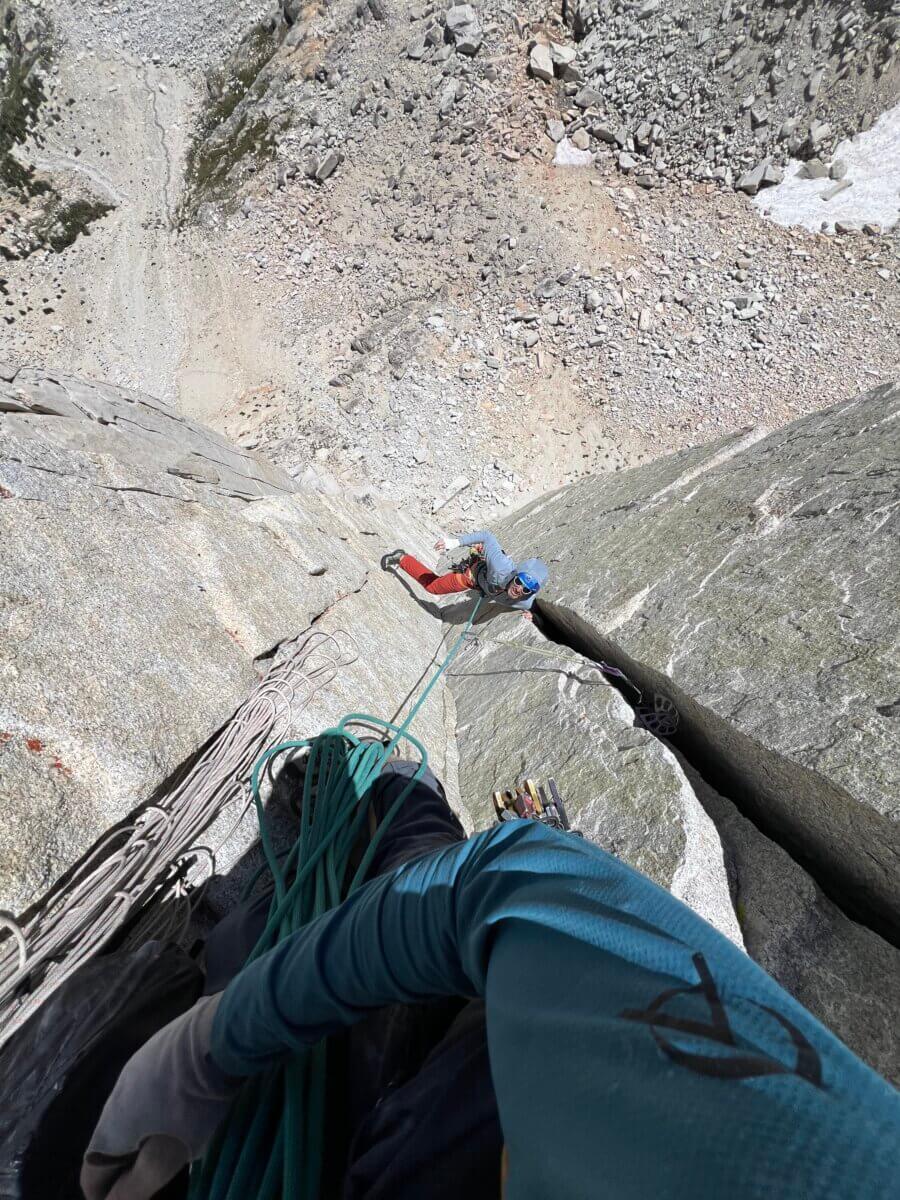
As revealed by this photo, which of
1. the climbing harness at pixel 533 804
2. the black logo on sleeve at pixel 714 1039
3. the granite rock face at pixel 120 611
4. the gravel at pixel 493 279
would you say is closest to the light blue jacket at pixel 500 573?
the granite rock face at pixel 120 611

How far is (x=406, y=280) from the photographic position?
449 inches

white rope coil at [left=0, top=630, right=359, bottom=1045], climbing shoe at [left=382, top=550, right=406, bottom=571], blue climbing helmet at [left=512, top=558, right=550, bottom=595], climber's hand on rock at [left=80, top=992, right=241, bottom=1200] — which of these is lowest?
blue climbing helmet at [left=512, top=558, right=550, bottom=595]

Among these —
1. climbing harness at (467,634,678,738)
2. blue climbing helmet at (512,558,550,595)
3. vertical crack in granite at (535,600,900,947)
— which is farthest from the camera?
blue climbing helmet at (512,558,550,595)

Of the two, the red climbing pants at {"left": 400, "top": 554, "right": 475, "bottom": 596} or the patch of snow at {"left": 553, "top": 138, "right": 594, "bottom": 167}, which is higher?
the patch of snow at {"left": 553, "top": 138, "right": 594, "bottom": 167}

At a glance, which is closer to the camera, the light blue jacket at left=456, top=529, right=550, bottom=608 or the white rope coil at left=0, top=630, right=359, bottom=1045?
the white rope coil at left=0, top=630, right=359, bottom=1045

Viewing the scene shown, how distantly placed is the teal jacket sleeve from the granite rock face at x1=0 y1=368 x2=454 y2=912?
1.01 m

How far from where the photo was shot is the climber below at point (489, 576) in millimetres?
5039

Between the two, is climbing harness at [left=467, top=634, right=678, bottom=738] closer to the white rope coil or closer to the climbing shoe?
the white rope coil

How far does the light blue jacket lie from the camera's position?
16.7ft

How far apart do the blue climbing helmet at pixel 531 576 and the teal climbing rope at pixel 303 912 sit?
2.38 metres

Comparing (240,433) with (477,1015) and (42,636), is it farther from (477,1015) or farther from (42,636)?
(477,1015)

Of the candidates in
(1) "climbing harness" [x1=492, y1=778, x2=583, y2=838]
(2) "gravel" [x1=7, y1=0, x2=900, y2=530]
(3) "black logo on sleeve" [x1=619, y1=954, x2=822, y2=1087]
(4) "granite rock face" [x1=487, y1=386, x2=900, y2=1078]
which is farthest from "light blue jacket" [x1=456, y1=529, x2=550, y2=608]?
(3) "black logo on sleeve" [x1=619, y1=954, x2=822, y2=1087]

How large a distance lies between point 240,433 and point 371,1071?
11148mm

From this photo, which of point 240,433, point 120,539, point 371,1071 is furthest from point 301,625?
point 240,433
